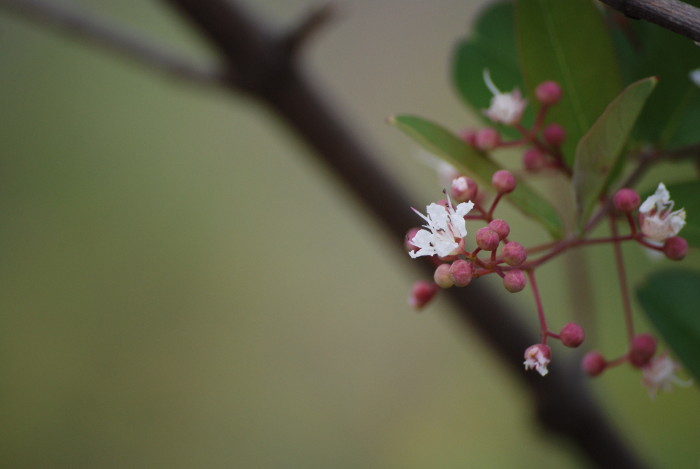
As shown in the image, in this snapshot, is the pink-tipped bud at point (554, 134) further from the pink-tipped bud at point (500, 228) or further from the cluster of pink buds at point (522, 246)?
the pink-tipped bud at point (500, 228)

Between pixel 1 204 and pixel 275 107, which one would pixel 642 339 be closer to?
pixel 275 107

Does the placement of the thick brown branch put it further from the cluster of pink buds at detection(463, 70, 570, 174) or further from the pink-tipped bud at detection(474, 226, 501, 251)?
the pink-tipped bud at detection(474, 226, 501, 251)

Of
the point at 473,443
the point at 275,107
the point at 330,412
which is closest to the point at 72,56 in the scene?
the point at 330,412

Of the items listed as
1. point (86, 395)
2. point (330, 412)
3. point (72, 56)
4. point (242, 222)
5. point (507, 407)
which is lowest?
point (86, 395)

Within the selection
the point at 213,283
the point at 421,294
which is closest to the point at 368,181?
the point at 421,294

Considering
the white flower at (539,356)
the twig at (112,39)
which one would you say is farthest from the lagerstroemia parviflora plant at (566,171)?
the twig at (112,39)

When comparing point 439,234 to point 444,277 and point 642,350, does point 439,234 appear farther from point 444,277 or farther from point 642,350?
point 642,350
